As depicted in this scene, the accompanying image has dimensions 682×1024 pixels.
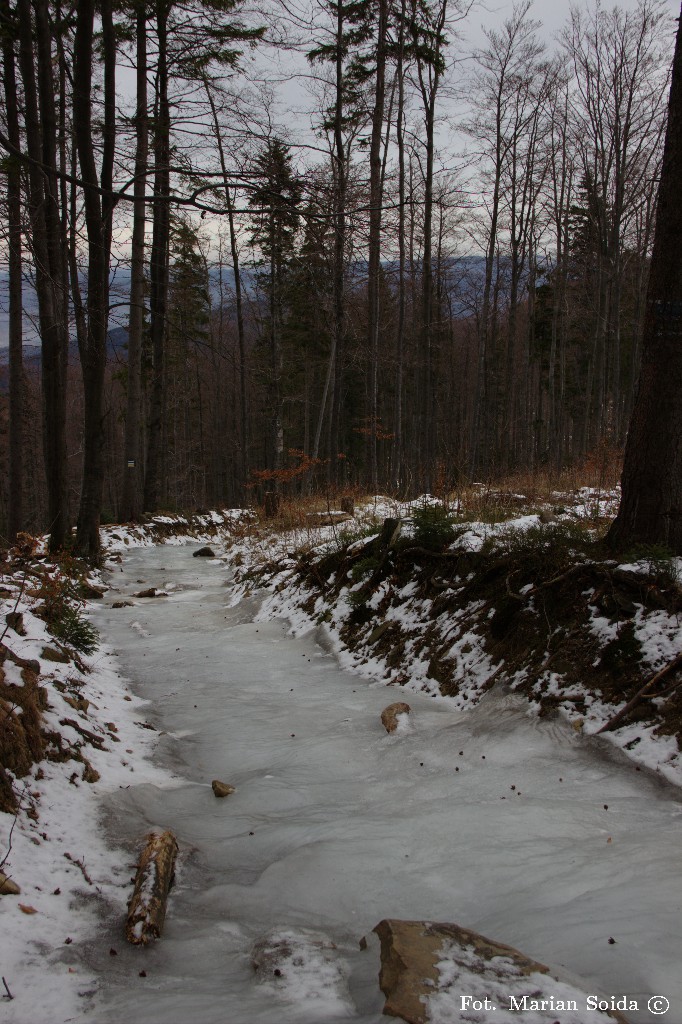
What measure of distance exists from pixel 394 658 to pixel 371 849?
2650 millimetres

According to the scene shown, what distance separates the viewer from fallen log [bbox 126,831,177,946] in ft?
7.64

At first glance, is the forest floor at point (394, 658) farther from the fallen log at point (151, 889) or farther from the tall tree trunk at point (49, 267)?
the tall tree trunk at point (49, 267)

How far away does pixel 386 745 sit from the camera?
13.4ft

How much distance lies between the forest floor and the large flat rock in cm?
104

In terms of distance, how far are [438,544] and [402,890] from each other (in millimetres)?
3792

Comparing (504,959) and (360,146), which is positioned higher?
(360,146)

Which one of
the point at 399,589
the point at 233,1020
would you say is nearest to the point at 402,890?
the point at 233,1020

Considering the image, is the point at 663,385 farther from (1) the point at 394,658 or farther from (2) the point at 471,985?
(2) the point at 471,985

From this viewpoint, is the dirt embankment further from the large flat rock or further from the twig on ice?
the large flat rock

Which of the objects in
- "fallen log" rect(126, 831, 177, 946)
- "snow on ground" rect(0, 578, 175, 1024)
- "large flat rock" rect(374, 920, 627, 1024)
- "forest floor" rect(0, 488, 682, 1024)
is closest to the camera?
"large flat rock" rect(374, 920, 627, 1024)

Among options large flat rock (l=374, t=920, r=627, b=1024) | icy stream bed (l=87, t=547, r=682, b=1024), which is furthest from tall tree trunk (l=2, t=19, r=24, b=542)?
large flat rock (l=374, t=920, r=627, b=1024)

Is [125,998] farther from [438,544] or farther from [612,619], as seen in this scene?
[438,544]

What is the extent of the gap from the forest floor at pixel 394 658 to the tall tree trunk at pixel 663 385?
39 centimetres

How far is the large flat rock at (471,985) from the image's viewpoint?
175cm
